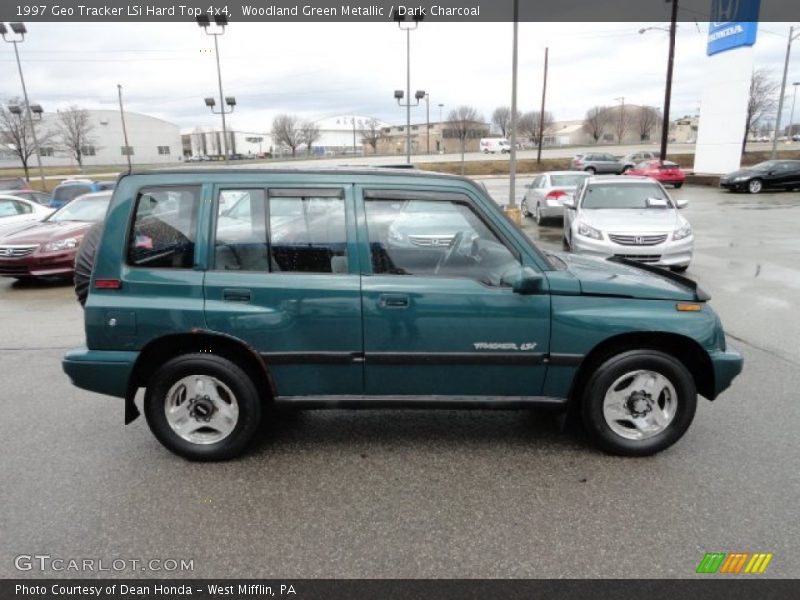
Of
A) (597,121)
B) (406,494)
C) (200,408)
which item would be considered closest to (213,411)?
(200,408)

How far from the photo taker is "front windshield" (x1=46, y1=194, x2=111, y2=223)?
34.2 ft

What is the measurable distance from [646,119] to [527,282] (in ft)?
362

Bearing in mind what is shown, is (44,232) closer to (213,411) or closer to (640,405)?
(213,411)

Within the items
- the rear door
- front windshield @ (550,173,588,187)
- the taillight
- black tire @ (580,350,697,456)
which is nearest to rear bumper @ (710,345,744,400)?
black tire @ (580,350,697,456)

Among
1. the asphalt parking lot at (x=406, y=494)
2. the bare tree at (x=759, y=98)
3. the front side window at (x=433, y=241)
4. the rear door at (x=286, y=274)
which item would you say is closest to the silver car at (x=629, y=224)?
the asphalt parking lot at (x=406, y=494)

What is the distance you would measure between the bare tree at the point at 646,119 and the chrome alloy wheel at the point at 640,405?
108075 millimetres

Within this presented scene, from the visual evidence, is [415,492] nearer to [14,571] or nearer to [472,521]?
[472,521]

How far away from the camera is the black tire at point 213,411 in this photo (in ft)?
10.9

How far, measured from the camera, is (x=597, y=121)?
321 ft

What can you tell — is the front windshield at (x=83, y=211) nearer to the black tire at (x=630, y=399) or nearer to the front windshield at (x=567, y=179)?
the black tire at (x=630, y=399)

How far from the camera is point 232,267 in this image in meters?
3.31

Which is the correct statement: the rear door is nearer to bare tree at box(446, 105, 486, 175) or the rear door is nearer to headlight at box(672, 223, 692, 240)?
headlight at box(672, 223, 692, 240)
